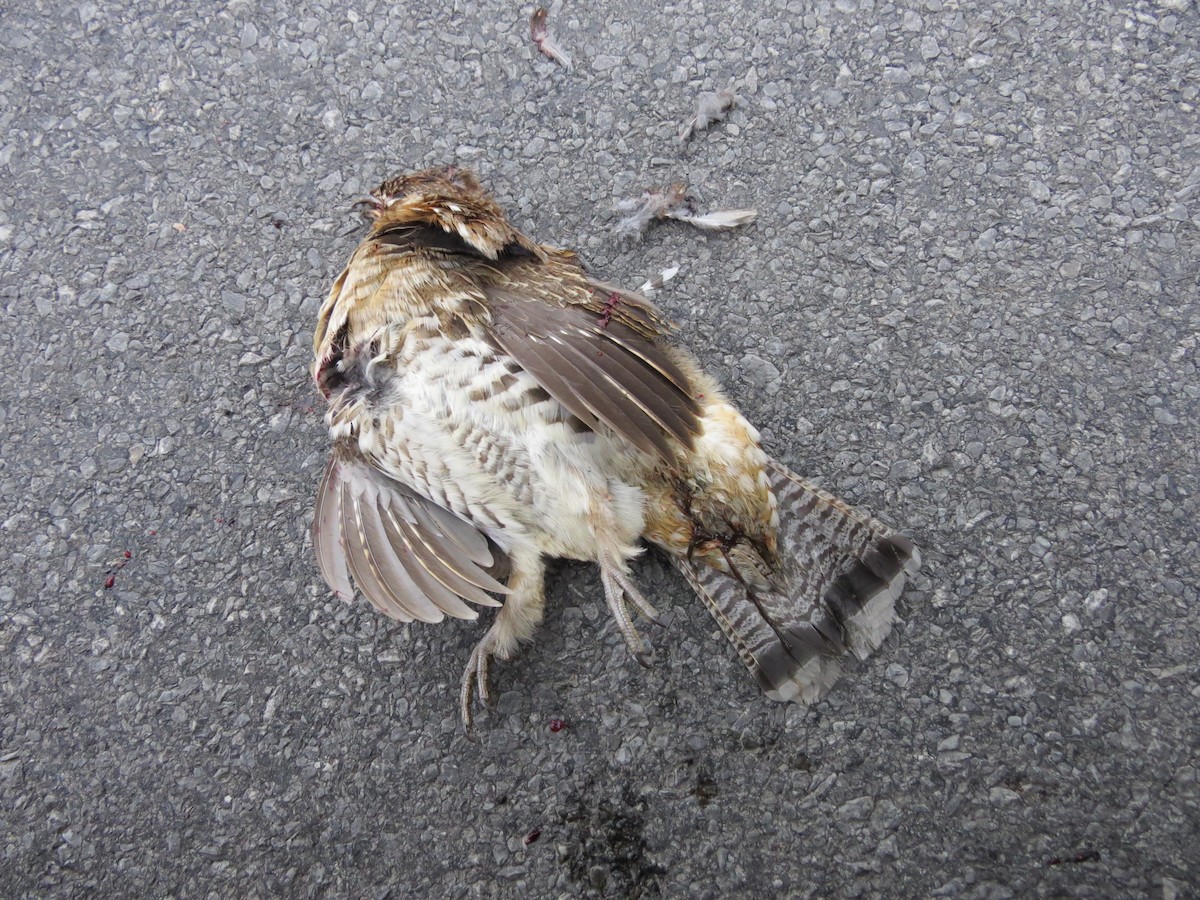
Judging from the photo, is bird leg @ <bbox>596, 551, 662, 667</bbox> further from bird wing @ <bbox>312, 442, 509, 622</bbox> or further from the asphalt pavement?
bird wing @ <bbox>312, 442, 509, 622</bbox>

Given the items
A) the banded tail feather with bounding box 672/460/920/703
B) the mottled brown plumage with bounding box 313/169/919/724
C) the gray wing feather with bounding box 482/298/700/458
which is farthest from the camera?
the banded tail feather with bounding box 672/460/920/703

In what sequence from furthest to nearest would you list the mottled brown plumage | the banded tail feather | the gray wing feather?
1. the banded tail feather
2. the mottled brown plumage
3. the gray wing feather

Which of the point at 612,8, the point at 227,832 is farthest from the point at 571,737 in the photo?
the point at 612,8

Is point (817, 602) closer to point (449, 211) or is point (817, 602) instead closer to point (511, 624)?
point (511, 624)

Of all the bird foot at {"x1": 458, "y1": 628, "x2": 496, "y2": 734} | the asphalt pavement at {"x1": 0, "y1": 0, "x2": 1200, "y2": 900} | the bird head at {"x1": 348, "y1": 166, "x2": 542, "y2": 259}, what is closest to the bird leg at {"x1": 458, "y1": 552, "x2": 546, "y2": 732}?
the bird foot at {"x1": 458, "y1": 628, "x2": 496, "y2": 734}

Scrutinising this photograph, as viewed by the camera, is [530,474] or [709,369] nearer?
[530,474]

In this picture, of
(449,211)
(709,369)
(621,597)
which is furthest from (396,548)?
(709,369)

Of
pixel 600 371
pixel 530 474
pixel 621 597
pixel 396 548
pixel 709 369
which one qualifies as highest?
pixel 600 371
